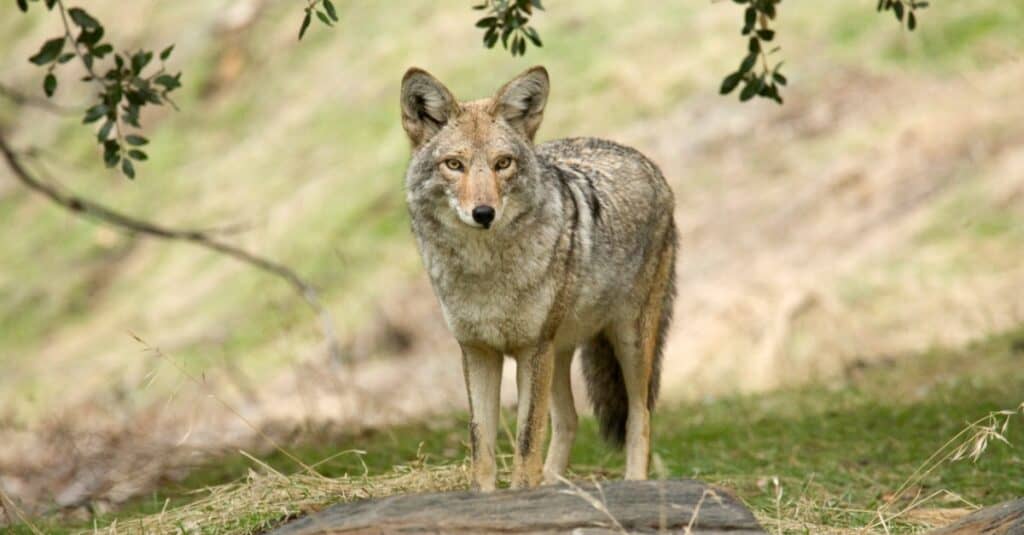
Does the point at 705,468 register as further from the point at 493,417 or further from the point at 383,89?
the point at 383,89

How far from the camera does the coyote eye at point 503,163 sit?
256 inches

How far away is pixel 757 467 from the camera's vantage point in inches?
360

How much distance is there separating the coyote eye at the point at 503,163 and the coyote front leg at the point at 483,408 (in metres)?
0.95

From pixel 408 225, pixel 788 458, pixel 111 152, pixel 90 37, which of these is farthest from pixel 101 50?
pixel 408 225

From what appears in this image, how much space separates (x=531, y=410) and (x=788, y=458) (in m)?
3.13

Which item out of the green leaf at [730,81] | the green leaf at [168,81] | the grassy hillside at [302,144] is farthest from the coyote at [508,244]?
the grassy hillside at [302,144]

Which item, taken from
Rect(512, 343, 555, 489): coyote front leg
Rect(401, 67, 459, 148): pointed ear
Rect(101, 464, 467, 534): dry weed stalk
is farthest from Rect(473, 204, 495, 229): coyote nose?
Rect(101, 464, 467, 534): dry weed stalk

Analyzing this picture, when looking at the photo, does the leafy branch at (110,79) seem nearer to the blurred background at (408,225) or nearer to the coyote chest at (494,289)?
the blurred background at (408,225)

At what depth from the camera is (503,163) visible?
257 inches

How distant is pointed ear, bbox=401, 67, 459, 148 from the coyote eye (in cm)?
39

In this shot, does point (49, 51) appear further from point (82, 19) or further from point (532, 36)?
point (532, 36)

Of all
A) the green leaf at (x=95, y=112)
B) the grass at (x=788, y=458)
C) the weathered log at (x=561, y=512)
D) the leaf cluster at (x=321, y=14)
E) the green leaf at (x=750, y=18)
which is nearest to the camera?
the weathered log at (x=561, y=512)

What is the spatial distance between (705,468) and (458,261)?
301 centimetres

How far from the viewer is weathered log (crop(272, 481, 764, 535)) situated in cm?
524
